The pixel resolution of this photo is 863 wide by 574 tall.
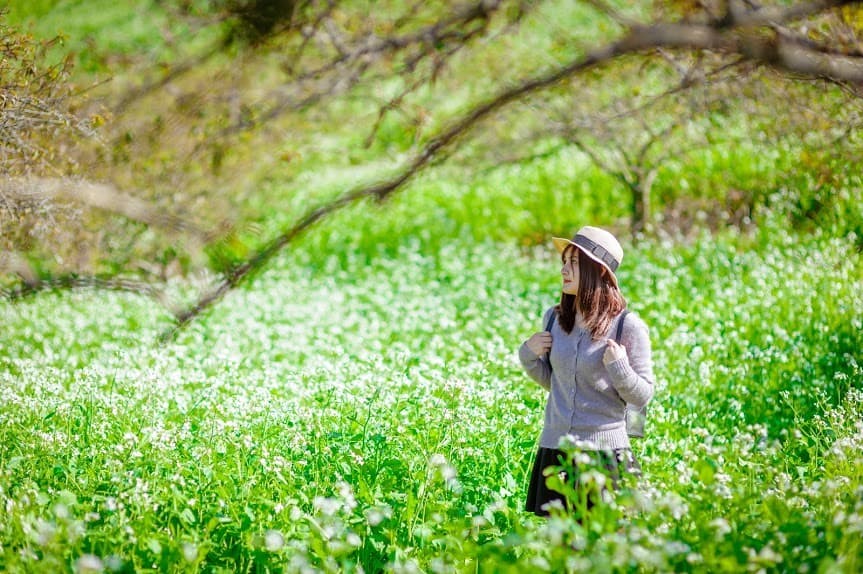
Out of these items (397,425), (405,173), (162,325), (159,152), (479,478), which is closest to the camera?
(405,173)

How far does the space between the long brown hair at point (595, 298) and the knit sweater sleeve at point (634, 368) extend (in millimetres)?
85

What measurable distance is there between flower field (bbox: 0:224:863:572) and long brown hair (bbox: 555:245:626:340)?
0.71 meters

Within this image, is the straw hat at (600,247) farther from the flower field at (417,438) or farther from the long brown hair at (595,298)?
the flower field at (417,438)

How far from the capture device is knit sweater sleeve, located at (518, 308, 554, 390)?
381cm

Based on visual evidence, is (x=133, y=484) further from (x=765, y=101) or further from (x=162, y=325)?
(x=765, y=101)

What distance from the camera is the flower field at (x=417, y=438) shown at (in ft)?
10.5

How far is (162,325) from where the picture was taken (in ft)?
27.2

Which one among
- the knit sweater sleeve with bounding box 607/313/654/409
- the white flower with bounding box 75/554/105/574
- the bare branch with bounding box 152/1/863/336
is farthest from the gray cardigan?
the white flower with bounding box 75/554/105/574

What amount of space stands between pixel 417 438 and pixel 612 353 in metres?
1.41

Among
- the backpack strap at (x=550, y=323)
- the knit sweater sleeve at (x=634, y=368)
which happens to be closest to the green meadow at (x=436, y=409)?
the knit sweater sleeve at (x=634, y=368)

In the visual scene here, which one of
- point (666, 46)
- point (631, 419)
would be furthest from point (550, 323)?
point (666, 46)

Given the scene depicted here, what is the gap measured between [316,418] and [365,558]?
3.14ft

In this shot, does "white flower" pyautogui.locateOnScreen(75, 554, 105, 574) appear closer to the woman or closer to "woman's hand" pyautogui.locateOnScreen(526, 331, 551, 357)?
the woman

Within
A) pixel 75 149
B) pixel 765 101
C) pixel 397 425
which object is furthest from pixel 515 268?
pixel 397 425
